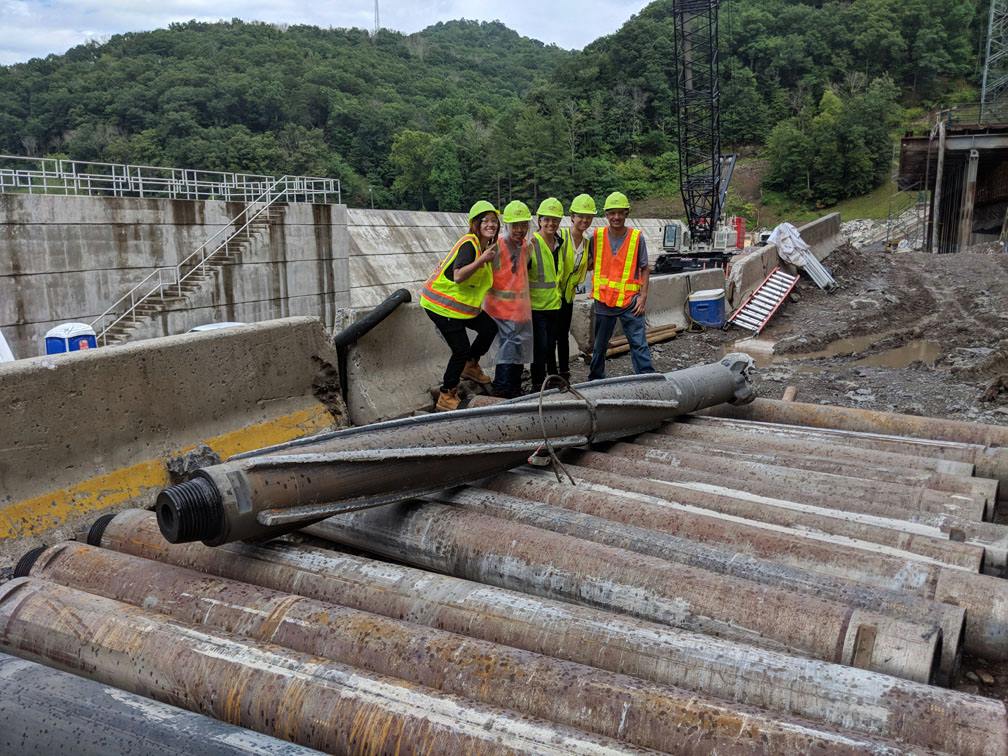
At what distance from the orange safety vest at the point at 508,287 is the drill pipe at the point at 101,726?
477 centimetres

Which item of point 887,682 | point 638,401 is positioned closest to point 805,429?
point 638,401

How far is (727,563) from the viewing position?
10.1ft

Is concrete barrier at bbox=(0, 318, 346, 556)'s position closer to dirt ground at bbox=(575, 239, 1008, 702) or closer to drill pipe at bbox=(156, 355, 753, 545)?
drill pipe at bbox=(156, 355, 753, 545)

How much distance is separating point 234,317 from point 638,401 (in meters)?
16.9

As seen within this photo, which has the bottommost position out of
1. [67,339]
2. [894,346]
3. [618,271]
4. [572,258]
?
[894,346]

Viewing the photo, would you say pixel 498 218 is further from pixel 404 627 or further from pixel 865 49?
pixel 865 49

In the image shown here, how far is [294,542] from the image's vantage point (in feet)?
11.8

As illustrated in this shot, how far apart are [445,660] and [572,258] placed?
540 centimetres

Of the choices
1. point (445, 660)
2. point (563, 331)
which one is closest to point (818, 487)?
point (445, 660)

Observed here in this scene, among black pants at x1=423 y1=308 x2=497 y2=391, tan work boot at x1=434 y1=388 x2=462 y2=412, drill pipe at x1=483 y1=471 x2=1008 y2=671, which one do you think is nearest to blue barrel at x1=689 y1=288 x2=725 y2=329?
black pants at x1=423 y1=308 x2=497 y2=391

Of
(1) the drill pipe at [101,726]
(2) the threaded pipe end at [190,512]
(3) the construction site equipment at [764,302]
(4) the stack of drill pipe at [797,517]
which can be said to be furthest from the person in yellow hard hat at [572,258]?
(3) the construction site equipment at [764,302]

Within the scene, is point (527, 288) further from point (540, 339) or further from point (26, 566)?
point (26, 566)

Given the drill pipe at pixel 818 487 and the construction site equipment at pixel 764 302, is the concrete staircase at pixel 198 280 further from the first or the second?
the drill pipe at pixel 818 487

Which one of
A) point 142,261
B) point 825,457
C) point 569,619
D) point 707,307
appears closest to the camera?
point 569,619
